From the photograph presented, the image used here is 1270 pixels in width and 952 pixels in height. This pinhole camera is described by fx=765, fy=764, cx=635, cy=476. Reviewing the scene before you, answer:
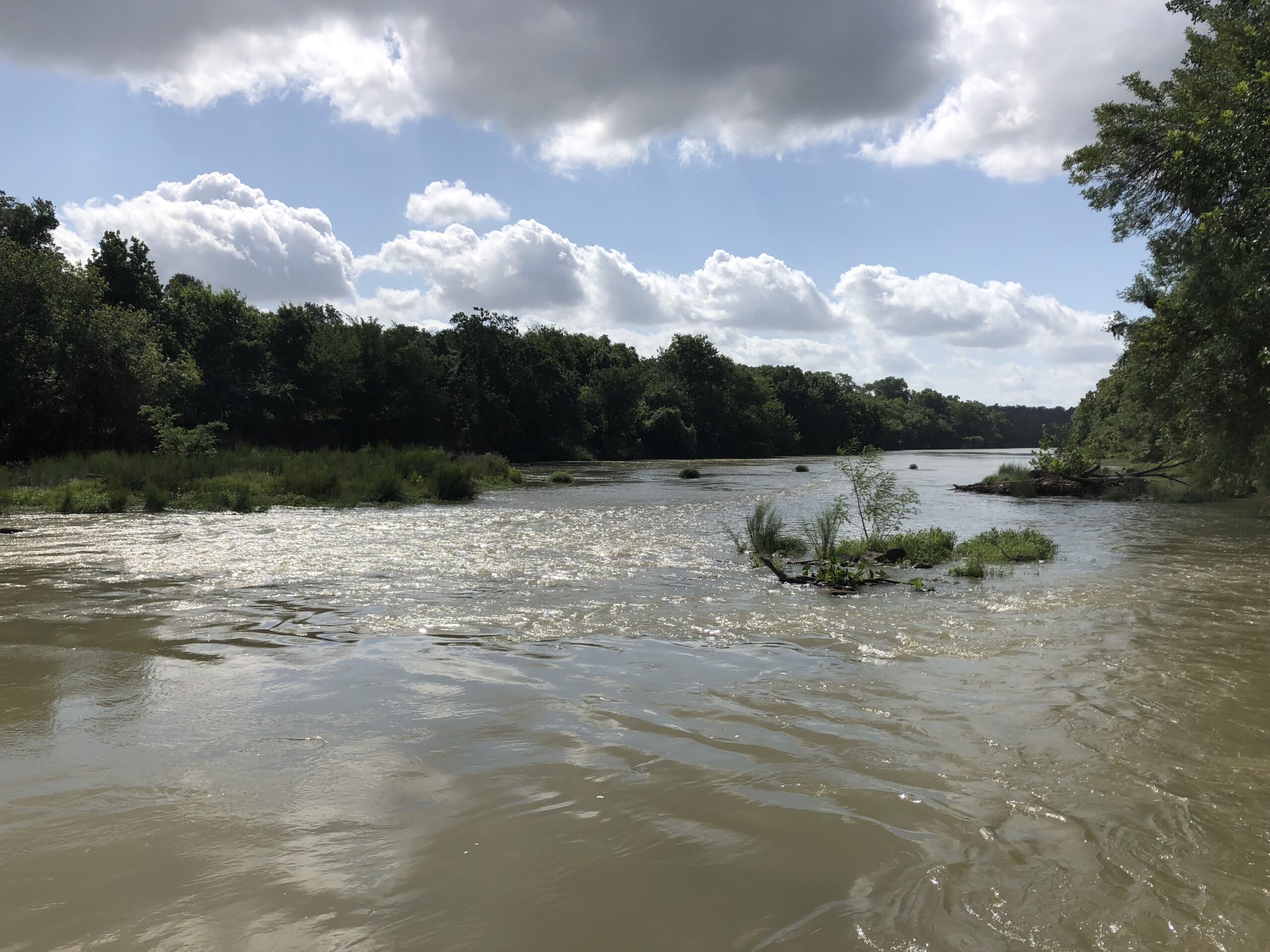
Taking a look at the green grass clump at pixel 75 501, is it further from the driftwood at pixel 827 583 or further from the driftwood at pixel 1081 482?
the driftwood at pixel 1081 482

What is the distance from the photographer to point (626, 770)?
4301 millimetres

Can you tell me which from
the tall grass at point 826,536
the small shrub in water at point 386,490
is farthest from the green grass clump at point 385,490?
the tall grass at point 826,536

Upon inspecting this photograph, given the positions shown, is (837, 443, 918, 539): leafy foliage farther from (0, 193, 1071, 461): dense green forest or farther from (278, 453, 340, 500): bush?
(0, 193, 1071, 461): dense green forest

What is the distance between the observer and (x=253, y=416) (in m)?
50.3

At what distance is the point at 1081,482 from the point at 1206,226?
16.7 m

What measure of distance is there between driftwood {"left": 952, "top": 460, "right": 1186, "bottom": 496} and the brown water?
19136 millimetres

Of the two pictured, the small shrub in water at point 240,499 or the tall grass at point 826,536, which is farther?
the small shrub in water at point 240,499

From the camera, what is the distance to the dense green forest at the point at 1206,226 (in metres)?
13.1

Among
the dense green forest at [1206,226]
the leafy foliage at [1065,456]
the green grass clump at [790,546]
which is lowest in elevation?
the green grass clump at [790,546]

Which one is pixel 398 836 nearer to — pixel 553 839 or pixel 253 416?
pixel 553 839

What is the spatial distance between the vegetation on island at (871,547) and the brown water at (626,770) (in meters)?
1.56

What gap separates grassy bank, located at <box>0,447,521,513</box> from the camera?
18797 mm

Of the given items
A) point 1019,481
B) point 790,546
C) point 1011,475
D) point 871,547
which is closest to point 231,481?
point 790,546

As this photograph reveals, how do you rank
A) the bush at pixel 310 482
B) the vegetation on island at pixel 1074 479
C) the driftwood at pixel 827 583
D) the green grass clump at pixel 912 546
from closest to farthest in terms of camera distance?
the driftwood at pixel 827 583
the green grass clump at pixel 912 546
the bush at pixel 310 482
the vegetation on island at pixel 1074 479
